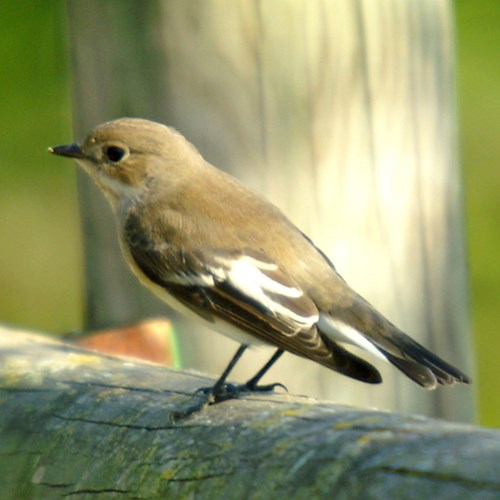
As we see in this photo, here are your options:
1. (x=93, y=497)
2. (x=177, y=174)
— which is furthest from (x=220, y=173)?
(x=93, y=497)

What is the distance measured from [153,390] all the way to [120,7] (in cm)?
142

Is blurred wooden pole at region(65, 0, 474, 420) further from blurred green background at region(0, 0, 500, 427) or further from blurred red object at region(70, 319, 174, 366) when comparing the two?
blurred green background at region(0, 0, 500, 427)

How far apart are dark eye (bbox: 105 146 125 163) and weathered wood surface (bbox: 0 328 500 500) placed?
3.59 ft

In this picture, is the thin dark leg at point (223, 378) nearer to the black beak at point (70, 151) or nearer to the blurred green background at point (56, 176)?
the black beak at point (70, 151)

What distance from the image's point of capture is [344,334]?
330 centimetres

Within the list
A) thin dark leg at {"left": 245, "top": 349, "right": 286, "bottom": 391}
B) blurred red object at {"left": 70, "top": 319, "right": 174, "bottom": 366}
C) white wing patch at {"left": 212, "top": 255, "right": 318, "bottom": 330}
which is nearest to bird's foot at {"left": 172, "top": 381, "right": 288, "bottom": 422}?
thin dark leg at {"left": 245, "top": 349, "right": 286, "bottom": 391}

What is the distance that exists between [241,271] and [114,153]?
2.54ft

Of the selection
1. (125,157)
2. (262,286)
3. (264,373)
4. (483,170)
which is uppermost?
(125,157)

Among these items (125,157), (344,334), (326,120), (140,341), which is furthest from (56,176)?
(344,334)

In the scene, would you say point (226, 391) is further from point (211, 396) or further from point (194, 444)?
point (194, 444)

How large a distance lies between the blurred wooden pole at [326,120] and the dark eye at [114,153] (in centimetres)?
15

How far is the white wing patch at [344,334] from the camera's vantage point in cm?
321

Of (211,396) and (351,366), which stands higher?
(211,396)

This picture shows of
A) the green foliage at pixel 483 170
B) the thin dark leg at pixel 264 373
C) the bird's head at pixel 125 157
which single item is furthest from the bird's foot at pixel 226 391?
the green foliage at pixel 483 170
